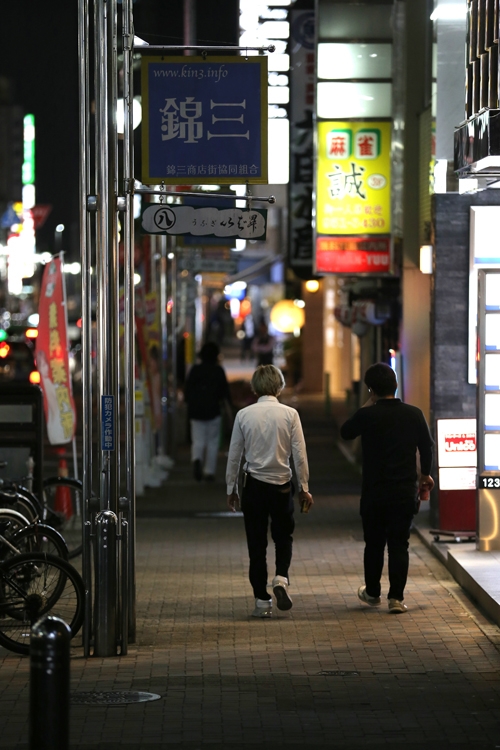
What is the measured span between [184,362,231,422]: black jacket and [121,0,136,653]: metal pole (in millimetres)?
9347

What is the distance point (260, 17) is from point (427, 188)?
7.63 metres


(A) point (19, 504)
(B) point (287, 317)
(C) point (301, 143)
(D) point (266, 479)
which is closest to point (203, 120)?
(D) point (266, 479)

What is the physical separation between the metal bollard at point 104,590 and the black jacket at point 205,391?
32.1ft

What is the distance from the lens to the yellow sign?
17.2 m

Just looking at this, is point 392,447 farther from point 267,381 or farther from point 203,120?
point 203,120

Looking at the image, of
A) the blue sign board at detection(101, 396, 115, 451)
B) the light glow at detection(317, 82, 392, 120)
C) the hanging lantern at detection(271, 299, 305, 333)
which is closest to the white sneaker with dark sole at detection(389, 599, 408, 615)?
the blue sign board at detection(101, 396, 115, 451)

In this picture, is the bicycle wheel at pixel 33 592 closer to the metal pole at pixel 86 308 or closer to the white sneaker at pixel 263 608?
the metal pole at pixel 86 308

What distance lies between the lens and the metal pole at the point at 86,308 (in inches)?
333

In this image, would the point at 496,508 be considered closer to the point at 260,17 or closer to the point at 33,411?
the point at 33,411

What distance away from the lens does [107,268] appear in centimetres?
853

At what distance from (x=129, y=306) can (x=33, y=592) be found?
82.7 inches

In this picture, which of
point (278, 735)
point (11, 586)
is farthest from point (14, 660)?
point (278, 735)

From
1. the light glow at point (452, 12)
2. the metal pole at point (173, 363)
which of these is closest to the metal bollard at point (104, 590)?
the light glow at point (452, 12)

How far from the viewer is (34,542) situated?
9.62m
